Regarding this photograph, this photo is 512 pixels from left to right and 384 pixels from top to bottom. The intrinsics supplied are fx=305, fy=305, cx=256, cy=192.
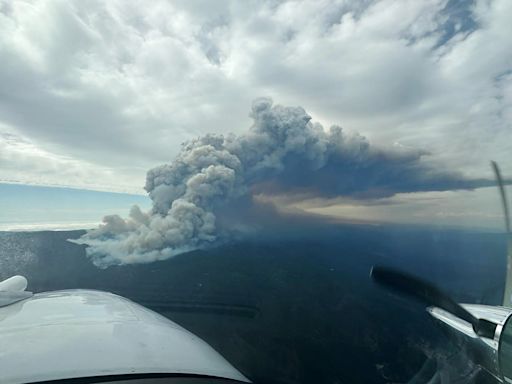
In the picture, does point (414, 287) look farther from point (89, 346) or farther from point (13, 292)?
point (13, 292)

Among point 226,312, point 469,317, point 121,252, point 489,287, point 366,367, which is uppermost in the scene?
point 469,317

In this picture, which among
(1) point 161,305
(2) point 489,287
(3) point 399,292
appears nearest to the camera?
(3) point 399,292

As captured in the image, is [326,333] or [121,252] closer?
[326,333]

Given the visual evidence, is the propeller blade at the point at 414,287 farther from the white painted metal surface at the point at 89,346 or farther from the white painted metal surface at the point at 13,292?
the white painted metal surface at the point at 13,292

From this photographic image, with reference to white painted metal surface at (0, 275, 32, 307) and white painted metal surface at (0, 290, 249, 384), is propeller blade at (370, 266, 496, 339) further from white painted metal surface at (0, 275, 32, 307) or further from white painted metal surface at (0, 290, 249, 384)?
white painted metal surface at (0, 275, 32, 307)

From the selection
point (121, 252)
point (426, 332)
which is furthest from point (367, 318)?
point (121, 252)

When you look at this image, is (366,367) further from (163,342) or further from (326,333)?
(163,342)

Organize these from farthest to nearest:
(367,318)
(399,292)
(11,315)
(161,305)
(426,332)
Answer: (367,318) → (426,332) → (161,305) → (399,292) → (11,315)

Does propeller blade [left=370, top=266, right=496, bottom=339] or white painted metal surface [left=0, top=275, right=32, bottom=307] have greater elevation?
→ white painted metal surface [left=0, top=275, right=32, bottom=307]

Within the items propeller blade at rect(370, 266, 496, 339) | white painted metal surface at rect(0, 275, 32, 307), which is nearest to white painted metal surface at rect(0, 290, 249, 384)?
white painted metal surface at rect(0, 275, 32, 307)
